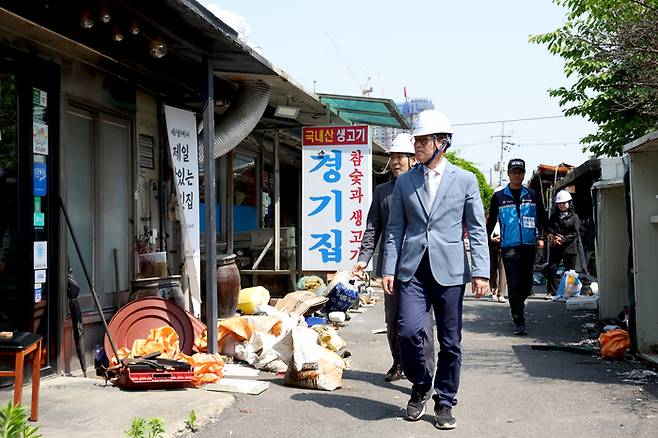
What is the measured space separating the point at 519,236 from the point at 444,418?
197 inches

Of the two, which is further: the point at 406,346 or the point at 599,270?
the point at 599,270

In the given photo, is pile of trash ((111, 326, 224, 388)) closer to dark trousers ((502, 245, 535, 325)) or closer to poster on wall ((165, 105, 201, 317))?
poster on wall ((165, 105, 201, 317))

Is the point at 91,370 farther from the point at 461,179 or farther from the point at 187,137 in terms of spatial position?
the point at 461,179

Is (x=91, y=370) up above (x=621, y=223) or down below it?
below

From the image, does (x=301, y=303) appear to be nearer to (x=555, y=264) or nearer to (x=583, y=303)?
(x=583, y=303)

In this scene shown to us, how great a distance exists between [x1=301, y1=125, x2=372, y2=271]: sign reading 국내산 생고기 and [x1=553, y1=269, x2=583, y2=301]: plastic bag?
16.9 ft

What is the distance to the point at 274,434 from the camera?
5.33 m

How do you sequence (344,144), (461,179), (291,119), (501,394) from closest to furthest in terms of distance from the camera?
(461,179), (501,394), (344,144), (291,119)

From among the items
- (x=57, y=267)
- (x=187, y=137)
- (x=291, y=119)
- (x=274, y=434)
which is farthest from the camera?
(x=291, y=119)

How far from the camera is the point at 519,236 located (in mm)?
9969

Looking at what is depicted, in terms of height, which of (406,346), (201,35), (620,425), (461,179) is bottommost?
(620,425)

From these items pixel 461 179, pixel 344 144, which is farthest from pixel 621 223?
pixel 461 179

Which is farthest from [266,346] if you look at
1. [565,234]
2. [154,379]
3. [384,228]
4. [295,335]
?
[565,234]

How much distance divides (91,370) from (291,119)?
5797 millimetres
